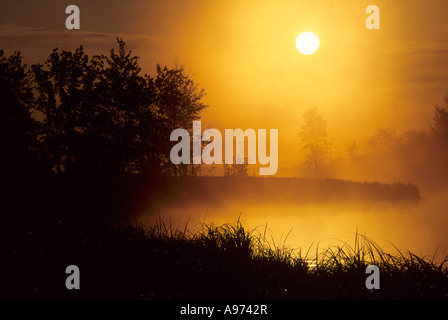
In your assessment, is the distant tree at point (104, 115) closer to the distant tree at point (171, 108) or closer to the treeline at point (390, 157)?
the distant tree at point (171, 108)

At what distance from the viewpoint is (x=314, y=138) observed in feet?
242

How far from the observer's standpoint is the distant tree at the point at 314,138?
239 feet

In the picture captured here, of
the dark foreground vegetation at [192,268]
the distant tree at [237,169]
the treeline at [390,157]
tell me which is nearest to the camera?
the dark foreground vegetation at [192,268]

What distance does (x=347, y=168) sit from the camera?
273ft

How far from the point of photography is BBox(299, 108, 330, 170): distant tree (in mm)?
72938

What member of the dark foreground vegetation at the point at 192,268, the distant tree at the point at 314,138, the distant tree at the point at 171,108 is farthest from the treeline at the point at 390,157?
the dark foreground vegetation at the point at 192,268

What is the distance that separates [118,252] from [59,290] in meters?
1.74

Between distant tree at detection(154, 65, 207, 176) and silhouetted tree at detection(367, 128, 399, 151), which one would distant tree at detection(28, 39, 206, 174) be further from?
silhouetted tree at detection(367, 128, 399, 151)

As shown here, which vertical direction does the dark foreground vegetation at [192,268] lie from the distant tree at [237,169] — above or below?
below

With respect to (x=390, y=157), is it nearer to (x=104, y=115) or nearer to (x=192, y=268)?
(x=104, y=115)

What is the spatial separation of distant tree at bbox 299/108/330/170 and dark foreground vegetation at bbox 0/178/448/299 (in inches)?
2439

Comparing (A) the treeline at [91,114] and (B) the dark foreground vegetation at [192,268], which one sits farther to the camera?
(A) the treeline at [91,114]

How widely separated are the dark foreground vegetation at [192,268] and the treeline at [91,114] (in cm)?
1583

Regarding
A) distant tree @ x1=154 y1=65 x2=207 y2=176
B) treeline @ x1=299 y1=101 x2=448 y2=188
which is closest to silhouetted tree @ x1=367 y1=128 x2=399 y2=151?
treeline @ x1=299 y1=101 x2=448 y2=188
